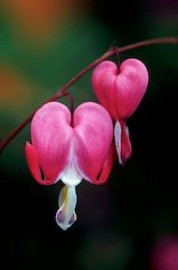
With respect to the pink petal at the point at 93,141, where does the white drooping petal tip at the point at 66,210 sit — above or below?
below

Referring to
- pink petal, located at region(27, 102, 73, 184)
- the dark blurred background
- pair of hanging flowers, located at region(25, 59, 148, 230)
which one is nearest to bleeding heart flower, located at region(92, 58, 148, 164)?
pair of hanging flowers, located at region(25, 59, 148, 230)

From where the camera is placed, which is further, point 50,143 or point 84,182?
point 84,182

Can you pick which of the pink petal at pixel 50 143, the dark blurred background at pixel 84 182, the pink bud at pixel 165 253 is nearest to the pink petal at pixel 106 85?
the pink petal at pixel 50 143

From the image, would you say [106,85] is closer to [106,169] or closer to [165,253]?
[106,169]

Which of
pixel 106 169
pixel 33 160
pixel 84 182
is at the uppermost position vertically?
pixel 33 160

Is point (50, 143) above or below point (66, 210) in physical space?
above

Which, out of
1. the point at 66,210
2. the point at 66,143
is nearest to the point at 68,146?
the point at 66,143

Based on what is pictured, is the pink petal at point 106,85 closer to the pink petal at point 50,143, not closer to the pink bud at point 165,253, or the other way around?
the pink petal at point 50,143
